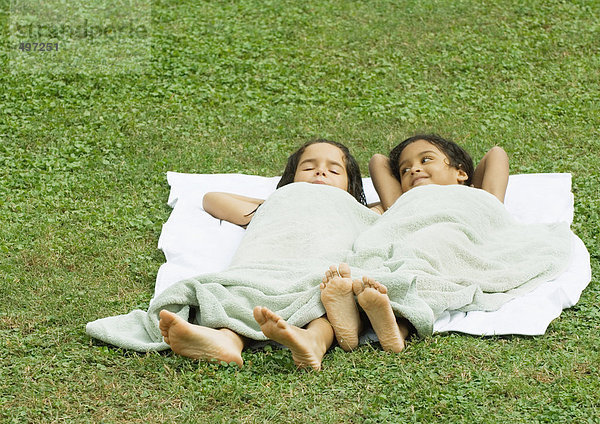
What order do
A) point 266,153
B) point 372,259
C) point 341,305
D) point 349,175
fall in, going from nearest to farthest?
1. point 341,305
2. point 372,259
3. point 349,175
4. point 266,153

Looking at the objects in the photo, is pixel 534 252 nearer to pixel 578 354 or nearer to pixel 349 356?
pixel 578 354

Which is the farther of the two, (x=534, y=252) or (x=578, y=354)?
(x=534, y=252)

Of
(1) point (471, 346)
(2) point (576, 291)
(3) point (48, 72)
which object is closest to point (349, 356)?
(1) point (471, 346)

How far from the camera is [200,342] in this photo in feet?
10.9

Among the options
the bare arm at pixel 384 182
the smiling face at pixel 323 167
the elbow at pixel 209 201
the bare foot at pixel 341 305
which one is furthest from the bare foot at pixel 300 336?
the elbow at pixel 209 201

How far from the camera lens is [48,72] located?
719cm

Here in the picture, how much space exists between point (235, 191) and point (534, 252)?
2.04 meters

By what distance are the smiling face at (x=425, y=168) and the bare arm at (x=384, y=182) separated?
0.06m

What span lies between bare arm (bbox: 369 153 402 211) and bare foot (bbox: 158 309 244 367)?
1.78 metres

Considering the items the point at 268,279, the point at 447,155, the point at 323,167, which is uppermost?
the point at 447,155

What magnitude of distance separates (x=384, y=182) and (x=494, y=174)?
2.13 ft

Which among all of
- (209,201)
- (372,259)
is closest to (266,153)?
(209,201)

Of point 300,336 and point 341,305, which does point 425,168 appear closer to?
point 341,305

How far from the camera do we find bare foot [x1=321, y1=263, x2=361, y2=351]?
3.41 m
